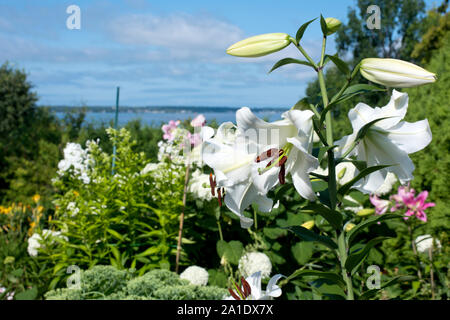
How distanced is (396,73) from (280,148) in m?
0.23

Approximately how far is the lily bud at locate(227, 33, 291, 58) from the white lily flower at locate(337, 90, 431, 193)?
0.18m

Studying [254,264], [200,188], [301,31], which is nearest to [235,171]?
[301,31]

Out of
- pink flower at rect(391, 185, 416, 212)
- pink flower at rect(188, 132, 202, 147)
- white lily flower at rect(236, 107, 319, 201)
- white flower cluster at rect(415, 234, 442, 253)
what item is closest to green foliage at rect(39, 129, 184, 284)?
pink flower at rect(188, 132, 202, 147)

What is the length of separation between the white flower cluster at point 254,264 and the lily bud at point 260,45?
1670 mm

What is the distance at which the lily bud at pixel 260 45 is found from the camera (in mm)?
739

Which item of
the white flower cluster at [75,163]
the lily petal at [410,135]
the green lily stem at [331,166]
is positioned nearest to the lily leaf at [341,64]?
the green lily stem at [331,166]

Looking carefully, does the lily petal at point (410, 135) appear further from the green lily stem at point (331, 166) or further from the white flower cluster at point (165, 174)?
the white flower cluster at point (165, 174)

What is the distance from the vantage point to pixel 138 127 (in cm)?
681

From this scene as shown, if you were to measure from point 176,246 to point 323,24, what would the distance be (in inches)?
87.9

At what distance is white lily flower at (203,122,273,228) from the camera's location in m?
0.71

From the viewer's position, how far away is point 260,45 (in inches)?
29.4

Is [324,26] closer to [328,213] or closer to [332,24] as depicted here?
[332,24]
